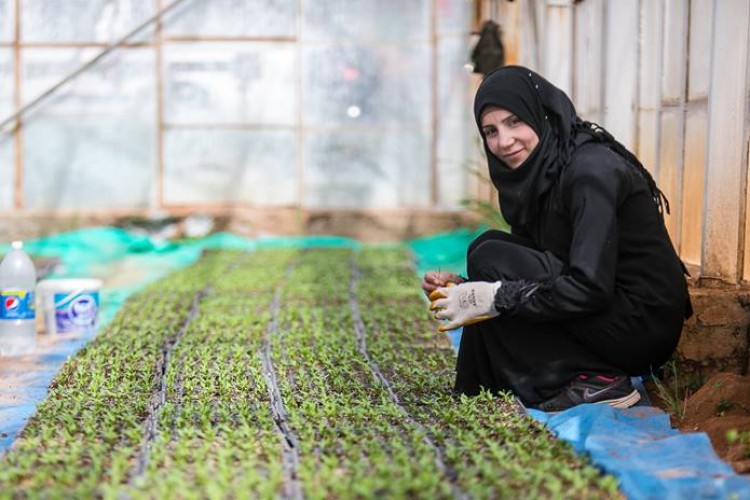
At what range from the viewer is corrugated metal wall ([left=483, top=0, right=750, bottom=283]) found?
167 inches

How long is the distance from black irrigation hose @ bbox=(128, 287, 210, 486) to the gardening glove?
1067 millimetres

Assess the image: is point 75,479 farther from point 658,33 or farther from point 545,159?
point 658,33

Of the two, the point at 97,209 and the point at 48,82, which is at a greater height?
the point at 48,82

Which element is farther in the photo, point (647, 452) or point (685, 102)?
point (685, 102)

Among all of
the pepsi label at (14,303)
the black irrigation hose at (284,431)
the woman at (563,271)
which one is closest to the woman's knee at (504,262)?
the woman at (563,271)

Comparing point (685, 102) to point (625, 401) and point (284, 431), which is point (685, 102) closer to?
point (625, 401)

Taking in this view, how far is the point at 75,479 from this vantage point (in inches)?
115

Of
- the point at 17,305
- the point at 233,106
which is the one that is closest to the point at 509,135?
the point at 17,305

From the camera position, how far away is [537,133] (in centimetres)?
378

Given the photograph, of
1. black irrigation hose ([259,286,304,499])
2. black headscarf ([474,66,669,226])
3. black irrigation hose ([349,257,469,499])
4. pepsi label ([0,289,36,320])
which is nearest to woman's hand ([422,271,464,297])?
black headscarf ([474,66,669,226])

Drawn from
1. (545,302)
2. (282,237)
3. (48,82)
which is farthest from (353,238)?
(545,302)

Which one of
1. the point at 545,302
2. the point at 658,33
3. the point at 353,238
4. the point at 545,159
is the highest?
the point at 658,33

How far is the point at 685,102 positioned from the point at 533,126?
4.81 feet

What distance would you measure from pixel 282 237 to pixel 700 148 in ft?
21.0
